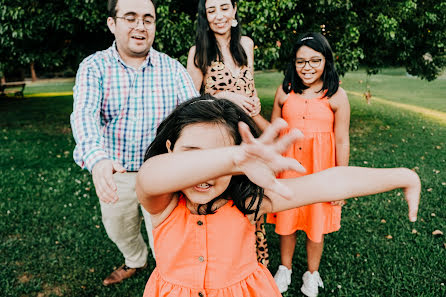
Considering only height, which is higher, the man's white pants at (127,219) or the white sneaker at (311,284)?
the man's white pants at (127,219)

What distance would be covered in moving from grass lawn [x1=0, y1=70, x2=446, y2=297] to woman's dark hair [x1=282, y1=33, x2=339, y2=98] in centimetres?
181

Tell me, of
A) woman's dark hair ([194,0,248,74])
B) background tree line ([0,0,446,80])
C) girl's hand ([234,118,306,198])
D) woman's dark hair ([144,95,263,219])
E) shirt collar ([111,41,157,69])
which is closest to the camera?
girl's hand ([234,118,306,198])

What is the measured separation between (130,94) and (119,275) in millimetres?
1866

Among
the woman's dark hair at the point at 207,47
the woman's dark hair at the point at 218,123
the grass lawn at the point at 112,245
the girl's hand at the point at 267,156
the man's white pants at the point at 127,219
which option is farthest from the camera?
the grass lawn at the point at 112,245

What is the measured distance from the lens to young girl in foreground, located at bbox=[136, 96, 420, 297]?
139 centimetres

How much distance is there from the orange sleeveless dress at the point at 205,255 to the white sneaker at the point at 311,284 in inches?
61.1

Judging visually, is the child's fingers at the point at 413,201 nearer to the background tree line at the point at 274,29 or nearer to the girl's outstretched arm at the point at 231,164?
the girl's outstretched arm at the point at 231,164

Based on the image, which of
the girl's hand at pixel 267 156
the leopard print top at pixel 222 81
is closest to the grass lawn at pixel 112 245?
the leopard print top at pixel 222 81

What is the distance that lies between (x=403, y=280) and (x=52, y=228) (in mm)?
3970

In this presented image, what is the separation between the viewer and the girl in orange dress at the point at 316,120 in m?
2.81

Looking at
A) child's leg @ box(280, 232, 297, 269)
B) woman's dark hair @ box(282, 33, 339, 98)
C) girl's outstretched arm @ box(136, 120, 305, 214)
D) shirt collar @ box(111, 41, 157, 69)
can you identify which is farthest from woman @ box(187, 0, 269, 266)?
girl's outstretched arm @ box(136, 120, 305, 214)

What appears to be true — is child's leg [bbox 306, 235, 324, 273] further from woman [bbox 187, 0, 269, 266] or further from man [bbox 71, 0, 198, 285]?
man [bbox 71, 0, 198, 285]

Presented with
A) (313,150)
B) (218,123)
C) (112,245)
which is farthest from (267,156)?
(112,245)

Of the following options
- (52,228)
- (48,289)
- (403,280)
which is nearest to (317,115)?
(403,280)
